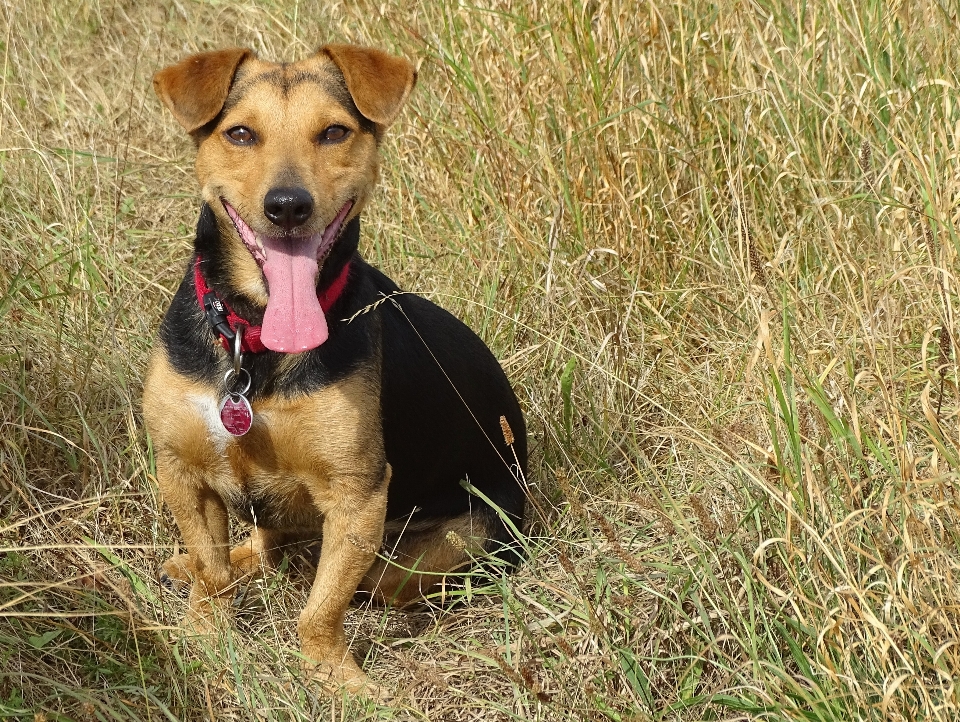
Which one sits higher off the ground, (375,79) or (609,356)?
(375,79)

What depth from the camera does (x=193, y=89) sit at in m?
3.40

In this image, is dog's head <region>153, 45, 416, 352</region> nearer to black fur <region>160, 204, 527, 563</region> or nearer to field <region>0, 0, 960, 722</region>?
black fur <region>160, 204, 527, 563</region>

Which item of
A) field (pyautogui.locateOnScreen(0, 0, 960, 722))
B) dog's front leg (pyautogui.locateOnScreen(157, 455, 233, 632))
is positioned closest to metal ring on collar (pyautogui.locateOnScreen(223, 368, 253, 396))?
dog's front leg (pyautogui.locateOnScreen(157, 455, 233, 632))

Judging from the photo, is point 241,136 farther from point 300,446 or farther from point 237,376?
point 300,446

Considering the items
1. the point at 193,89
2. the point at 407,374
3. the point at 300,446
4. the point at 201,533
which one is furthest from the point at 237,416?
the point at 193,89

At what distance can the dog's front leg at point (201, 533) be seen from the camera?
3.56 metres

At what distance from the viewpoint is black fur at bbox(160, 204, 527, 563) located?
3.46 metres

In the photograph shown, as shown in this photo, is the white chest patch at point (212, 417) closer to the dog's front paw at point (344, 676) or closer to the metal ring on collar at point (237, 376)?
the metal ring on collar at point (237, 376)

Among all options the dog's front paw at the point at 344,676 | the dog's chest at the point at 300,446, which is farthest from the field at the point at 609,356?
the dog's chest at the point at 300,446

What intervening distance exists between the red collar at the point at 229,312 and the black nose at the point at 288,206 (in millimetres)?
317

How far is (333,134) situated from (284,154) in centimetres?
22

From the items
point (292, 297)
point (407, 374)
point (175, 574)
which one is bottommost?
point (175, 574)

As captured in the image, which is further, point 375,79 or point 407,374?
point 407,374

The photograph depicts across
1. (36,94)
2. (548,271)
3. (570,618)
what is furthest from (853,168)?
(36,94)
